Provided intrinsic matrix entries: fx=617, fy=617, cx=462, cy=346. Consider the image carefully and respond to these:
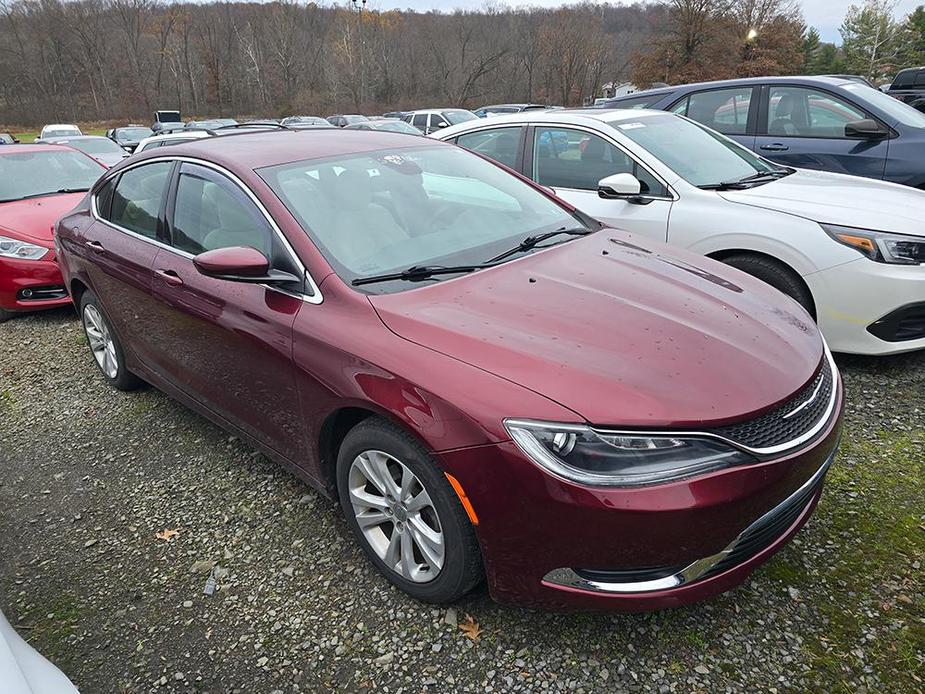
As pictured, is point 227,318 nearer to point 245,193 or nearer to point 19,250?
point 245,193

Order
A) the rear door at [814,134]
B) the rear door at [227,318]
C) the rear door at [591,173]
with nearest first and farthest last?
the rear door at [227,318] → the rear door at [591,173] → the rear door at [814,134]

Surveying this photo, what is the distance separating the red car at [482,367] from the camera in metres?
1.76

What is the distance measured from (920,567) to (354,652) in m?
2.09

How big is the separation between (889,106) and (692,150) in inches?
104

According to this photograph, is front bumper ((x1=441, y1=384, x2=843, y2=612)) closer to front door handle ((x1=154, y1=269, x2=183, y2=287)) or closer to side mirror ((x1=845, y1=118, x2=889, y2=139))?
front door handle ((x1=154, y1=269, x2=183, y2=287))

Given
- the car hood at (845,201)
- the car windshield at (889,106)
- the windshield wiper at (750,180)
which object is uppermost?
the car windshield at (889,106)

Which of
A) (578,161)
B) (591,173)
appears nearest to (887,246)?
(591,173)

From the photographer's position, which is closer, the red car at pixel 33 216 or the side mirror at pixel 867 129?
the side mirror at pixel 867 129

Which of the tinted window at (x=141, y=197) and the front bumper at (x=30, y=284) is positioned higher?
the tinted window at (x=141, y=197)

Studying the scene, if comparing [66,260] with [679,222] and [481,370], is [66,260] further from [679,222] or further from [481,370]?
[679,222]

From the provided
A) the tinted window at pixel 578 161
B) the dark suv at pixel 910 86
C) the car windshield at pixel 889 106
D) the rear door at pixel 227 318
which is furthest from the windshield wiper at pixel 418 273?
the dark suv at pixel 910 86

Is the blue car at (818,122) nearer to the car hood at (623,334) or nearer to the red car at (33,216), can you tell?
the car hood at (623,334)

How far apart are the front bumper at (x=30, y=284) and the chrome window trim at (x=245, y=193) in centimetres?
197

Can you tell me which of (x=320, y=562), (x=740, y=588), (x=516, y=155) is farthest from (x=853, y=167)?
(x=320, y=562)
